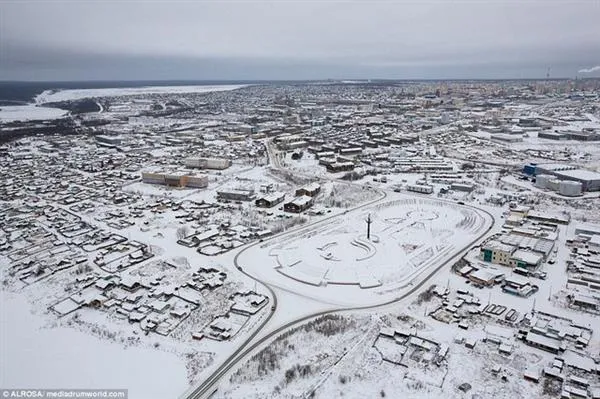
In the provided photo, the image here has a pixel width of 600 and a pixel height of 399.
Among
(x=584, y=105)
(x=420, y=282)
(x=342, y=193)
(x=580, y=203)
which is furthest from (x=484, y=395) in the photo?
(x=584, y=105)

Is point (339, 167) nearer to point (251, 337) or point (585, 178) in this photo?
point (585, 178)

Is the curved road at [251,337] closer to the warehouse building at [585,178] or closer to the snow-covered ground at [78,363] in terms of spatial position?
the snow-covered ground at [78,363]

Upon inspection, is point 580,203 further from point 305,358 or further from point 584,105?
point 584,105

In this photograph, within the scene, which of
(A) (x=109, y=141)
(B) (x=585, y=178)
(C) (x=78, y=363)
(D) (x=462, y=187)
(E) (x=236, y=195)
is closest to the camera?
(C) (x=78, y=363)

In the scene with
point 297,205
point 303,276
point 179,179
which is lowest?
point 303,276

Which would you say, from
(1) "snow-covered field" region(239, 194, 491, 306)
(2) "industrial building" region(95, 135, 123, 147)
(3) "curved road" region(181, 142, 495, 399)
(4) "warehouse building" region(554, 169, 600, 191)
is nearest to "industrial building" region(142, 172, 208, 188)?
(1) "snow-covered field" region(239, 194, 491, 306)

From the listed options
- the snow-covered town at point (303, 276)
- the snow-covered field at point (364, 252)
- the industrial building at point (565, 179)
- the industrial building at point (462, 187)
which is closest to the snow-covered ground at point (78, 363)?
the snow-covered town at point (303, 276)

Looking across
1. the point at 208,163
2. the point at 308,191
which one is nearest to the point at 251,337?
the point at 308,191
